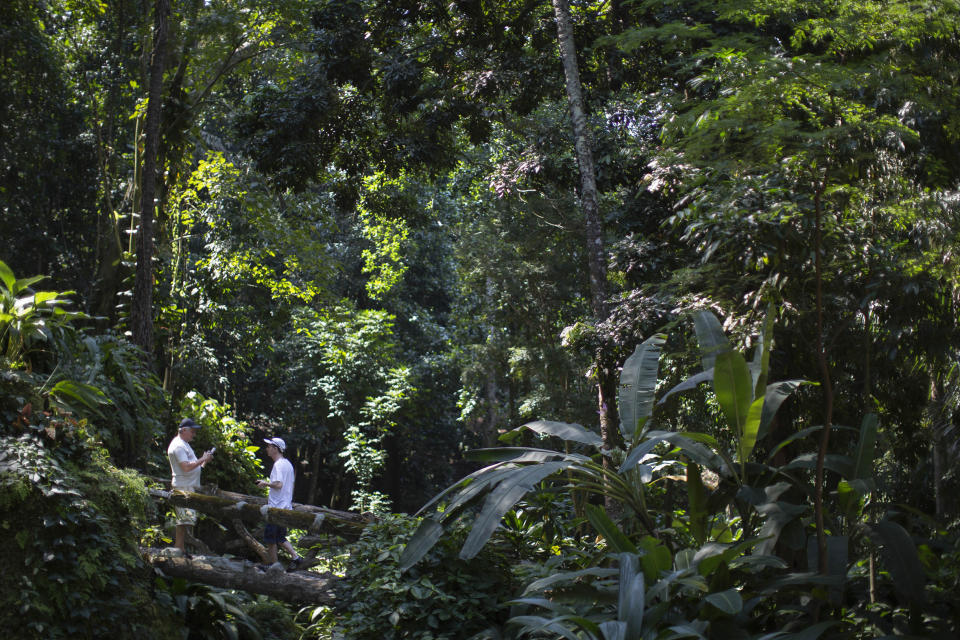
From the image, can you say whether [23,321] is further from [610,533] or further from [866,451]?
[866,451]

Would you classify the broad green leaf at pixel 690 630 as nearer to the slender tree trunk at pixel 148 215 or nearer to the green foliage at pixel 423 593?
the green foliage at pixel 423 593

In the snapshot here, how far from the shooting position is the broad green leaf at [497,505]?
3781 millimetres

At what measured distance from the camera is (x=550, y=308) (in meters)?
15.9

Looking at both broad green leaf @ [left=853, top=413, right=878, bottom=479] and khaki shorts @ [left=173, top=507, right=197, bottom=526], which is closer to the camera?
broad green leaf @ [left=853, top=413, right=878, bottom=479]

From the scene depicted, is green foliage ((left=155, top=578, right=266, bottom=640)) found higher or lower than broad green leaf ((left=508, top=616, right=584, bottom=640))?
lower

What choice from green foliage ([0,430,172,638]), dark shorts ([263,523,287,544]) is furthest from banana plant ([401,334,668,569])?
dark shorts ([263,523,287,544])

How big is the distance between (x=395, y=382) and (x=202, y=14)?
7.97 metres

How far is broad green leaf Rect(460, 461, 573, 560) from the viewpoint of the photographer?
12.4 ft

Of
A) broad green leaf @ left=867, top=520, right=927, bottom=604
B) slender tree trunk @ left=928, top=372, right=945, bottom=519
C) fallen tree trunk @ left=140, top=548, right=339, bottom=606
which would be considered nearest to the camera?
broad green leaf @ left=867, top=520, right=927, bottom=604

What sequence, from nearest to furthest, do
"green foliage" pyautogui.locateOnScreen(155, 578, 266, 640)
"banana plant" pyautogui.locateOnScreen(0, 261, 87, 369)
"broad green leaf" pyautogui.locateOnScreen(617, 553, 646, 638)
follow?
"broad green leaf" pyautogui.locateOnScreen(617, 553, 646, 638) → "green foliage" pyautogui.locateOnScreen(155, 578, 266, 640) → "banana plant" pyautogui.locateOnScreen(0, 261, 87, 369)

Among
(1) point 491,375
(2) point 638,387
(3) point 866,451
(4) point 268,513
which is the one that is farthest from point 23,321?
(1) point 491,375

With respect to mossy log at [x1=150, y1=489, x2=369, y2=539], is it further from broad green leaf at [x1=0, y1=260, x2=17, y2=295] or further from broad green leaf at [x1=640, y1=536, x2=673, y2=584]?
broad green leaf at [x1=640, y1=536, x2=673, y2=584]

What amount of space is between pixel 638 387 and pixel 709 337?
1.73ft

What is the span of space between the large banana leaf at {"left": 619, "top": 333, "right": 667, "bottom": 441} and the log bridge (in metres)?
2.57
